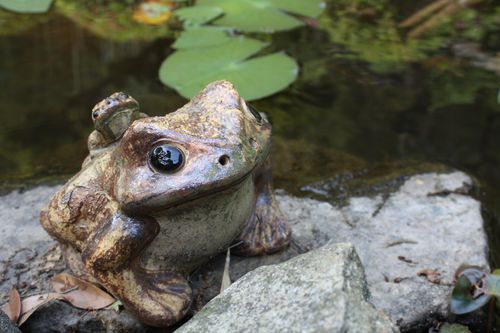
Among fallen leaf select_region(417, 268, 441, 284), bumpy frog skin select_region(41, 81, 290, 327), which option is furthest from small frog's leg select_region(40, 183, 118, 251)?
fallen leaf select_region(417, 268, 441, 284)

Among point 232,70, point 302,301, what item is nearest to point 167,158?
point 302,301

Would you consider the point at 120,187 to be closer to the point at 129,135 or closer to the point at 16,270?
the point at 129,135

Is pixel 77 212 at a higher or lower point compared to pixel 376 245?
higher

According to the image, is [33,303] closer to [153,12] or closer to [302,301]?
[302,301]

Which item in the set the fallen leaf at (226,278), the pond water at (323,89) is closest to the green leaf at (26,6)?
the pond water at (323,89)

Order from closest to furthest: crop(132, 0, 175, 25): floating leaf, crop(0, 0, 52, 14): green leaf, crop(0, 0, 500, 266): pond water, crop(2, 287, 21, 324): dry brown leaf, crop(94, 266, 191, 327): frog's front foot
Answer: crop(94, 266, 191, 327): frog's front foot → crop(2, 287, 21, 324): dry brown leaf → crop(0, 0, 500, 266): pond water → crop(0, 0, 52, 14): green leaf → crop(132, 0, 175, 25): floating leaf

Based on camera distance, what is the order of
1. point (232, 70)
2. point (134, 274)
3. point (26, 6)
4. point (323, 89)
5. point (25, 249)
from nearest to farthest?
point (134, 274) → point (25, 249) → point (232, 70) → point (323, 89) → point (26, 6)

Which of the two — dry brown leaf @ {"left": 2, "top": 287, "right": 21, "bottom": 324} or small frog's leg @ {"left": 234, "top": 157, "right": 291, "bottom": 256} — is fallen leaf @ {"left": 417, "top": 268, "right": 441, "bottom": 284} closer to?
small frog's leg @ {"left": 234, "top": 157, "right": 291, "bottom": 256}
